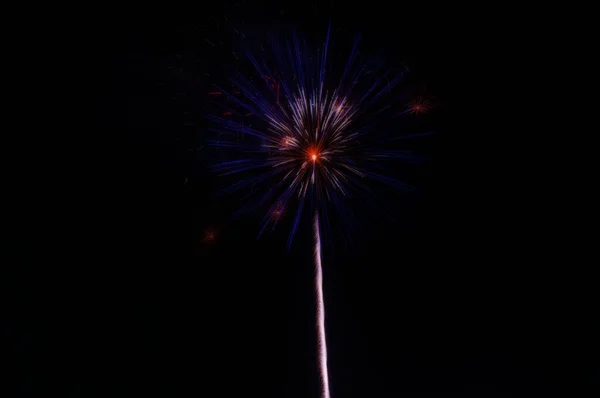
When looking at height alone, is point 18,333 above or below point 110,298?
below

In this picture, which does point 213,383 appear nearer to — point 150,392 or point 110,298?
point 150,392

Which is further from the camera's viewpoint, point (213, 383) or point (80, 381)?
point (213, 383)

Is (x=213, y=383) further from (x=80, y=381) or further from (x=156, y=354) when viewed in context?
(x=80, y=381)

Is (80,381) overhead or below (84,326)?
below

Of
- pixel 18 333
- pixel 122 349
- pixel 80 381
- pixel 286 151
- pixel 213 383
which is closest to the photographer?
pixel 286 151

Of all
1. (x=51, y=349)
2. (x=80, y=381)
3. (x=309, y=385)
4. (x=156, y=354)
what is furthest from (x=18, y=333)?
(x=309, y=385)

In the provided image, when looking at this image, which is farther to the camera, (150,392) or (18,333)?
(150,392)

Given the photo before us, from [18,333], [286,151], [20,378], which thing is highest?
[286,151]

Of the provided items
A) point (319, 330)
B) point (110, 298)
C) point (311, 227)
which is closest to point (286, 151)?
point (311, 227)

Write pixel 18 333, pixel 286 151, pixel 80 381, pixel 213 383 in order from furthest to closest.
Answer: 1. pixel 213 383
2. pixel 80 381
3. pixel 18 333
4. pixel 286 151
